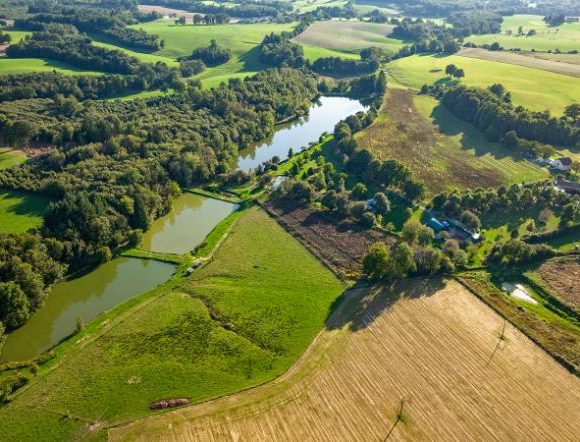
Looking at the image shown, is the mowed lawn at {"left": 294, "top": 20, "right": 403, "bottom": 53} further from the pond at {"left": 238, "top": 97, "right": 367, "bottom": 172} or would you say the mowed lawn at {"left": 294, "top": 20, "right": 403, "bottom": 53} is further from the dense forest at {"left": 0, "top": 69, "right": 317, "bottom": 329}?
the dense forest at {"left": 0, "top": 69, "right": 317, "bottom": 329}

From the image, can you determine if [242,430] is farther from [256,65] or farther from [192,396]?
[256,65]

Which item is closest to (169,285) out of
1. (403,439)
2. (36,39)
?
(403,439)

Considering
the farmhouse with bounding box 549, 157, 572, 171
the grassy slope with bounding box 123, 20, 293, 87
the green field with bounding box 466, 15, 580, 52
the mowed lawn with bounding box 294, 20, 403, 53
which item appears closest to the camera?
the farmhouse with bounding box 549, 157, 572, 171

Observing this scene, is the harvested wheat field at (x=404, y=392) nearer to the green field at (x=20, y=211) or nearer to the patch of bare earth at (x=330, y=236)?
the patch of bare earth at (x=330, y=236)

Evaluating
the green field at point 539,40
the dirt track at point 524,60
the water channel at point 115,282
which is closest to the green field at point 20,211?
the water channel at point 115,282

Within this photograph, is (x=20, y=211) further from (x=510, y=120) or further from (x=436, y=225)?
(x=510, y=120)

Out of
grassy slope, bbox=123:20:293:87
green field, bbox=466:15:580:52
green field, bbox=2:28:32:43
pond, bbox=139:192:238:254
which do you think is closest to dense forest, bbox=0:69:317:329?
pond, bbox=139:192:238:254

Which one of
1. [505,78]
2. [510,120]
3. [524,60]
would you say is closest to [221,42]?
[505,78]

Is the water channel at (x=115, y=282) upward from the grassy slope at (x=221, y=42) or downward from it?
downward
